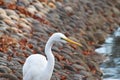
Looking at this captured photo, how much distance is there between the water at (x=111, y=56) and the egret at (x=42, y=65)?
433cm

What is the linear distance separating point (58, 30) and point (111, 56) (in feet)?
6.98

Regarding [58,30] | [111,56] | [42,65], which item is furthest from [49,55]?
[111,56]

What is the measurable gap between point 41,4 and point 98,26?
2807 mm

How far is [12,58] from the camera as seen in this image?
10953 millimetres

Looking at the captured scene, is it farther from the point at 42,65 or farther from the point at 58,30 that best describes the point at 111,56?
the point at 42,65

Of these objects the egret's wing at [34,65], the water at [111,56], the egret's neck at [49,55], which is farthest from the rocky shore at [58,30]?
the egret's neck at [49,55]

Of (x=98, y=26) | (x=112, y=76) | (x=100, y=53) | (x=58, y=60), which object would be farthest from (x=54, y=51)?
(x=98, y=26)

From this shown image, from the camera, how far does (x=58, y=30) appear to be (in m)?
14.8

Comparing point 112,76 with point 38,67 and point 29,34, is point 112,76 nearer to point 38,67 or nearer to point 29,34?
point 29,34

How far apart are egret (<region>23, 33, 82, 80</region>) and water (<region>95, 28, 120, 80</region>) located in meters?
4.33

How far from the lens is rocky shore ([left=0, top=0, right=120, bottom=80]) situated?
11441 mm

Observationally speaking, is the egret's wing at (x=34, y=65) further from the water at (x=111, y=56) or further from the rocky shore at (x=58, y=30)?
the water at (x=111, y=56)

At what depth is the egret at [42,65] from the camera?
8.75 meters

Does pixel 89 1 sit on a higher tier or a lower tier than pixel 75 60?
higher
